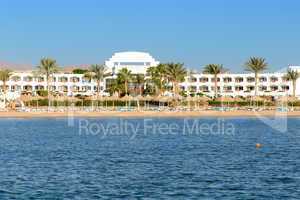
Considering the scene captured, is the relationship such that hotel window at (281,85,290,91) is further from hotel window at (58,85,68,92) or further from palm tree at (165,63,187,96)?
hotel window at (58,85,68,92)

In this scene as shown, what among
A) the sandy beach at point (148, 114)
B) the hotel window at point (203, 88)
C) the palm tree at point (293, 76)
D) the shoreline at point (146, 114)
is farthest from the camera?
the hotel window at point (203, 88)

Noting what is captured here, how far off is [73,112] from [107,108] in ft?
25.8

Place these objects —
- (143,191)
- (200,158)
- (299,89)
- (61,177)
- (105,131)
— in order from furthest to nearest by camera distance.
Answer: (299,89)
(105,131)
(200,158)
(61,177)
(143,191)

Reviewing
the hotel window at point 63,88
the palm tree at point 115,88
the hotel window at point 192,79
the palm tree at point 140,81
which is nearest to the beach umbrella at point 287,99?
the palm tree at point 140,81

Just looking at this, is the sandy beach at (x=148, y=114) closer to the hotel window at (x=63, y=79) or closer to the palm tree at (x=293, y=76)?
the palm tree at (x=293, y=76)

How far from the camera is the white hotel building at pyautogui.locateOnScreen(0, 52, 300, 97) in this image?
550ft

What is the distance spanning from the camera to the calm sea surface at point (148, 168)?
3234cm

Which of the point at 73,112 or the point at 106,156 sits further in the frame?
the point at 73,112

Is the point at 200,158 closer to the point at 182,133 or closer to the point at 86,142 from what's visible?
the point at 86,142

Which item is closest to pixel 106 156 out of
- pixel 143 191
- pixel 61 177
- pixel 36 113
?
pixel 61 177

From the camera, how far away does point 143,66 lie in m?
165

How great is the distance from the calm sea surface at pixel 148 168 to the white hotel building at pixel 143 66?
99986mm

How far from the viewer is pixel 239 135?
7469 centimetres

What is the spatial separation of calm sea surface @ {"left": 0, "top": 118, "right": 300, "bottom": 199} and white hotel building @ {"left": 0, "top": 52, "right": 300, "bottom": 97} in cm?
9999
